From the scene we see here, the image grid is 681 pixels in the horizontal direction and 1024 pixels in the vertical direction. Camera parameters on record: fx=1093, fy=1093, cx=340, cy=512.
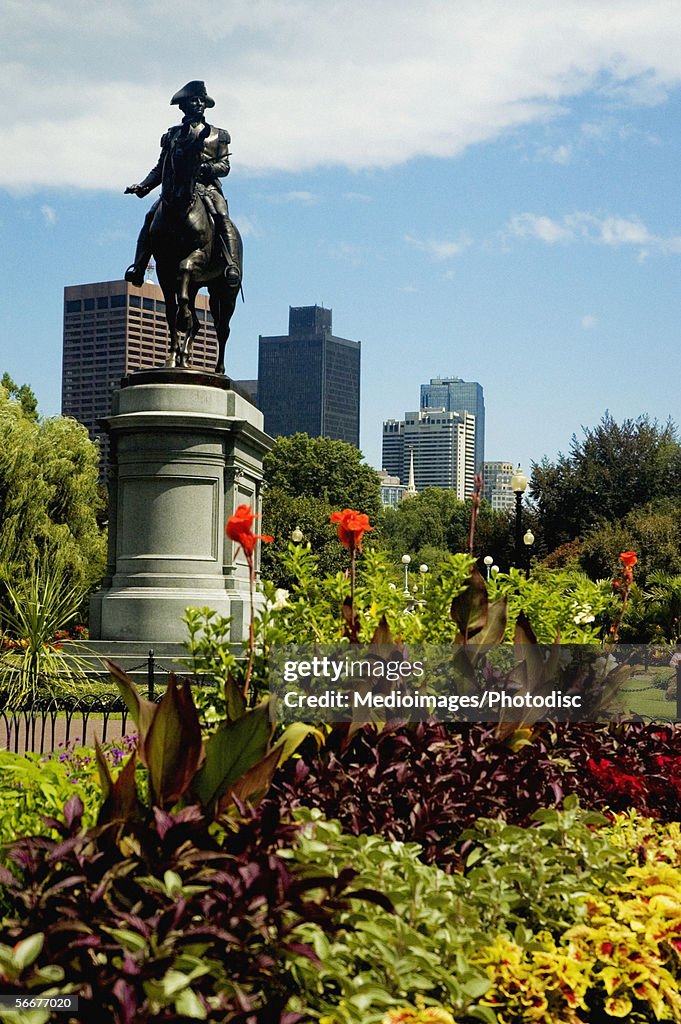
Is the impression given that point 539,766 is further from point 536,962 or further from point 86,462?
point 86,462

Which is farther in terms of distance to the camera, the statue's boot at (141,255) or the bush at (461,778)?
the statue's boot at (141,255)

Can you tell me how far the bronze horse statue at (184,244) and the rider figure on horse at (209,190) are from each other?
106 mm

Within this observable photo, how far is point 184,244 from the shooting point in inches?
662

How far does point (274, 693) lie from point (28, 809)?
1579 millimetres

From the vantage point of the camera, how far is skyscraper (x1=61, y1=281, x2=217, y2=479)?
132 m

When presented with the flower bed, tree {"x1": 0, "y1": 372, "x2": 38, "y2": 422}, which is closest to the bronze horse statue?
the flower bed

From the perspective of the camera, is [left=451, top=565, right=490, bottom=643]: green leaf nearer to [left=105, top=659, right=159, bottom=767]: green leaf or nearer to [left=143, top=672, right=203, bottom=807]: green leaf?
[left=105, top=659, right=159, bottom=767]: green leaf

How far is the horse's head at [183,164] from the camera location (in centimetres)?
1616

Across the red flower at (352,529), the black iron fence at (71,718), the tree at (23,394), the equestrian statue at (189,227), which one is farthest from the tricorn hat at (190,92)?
the tree at (23,394)

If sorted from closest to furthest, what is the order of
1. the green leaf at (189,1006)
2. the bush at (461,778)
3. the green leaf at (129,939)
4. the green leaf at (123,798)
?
the green leaf at (189,1006) → the green leaf at (129,939) → the green leaf at (123,798) → the bush at (461,778)

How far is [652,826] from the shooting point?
522cm

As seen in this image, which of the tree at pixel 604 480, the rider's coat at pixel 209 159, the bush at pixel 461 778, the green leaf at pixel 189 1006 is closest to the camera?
the green leaf at pixel 189 1006

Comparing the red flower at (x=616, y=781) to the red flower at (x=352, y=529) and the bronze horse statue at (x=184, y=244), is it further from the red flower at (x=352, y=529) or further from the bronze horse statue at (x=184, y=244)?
the bronze horse statue at (x=184, y=244)

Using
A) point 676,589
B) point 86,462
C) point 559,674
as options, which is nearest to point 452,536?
point 86,462
